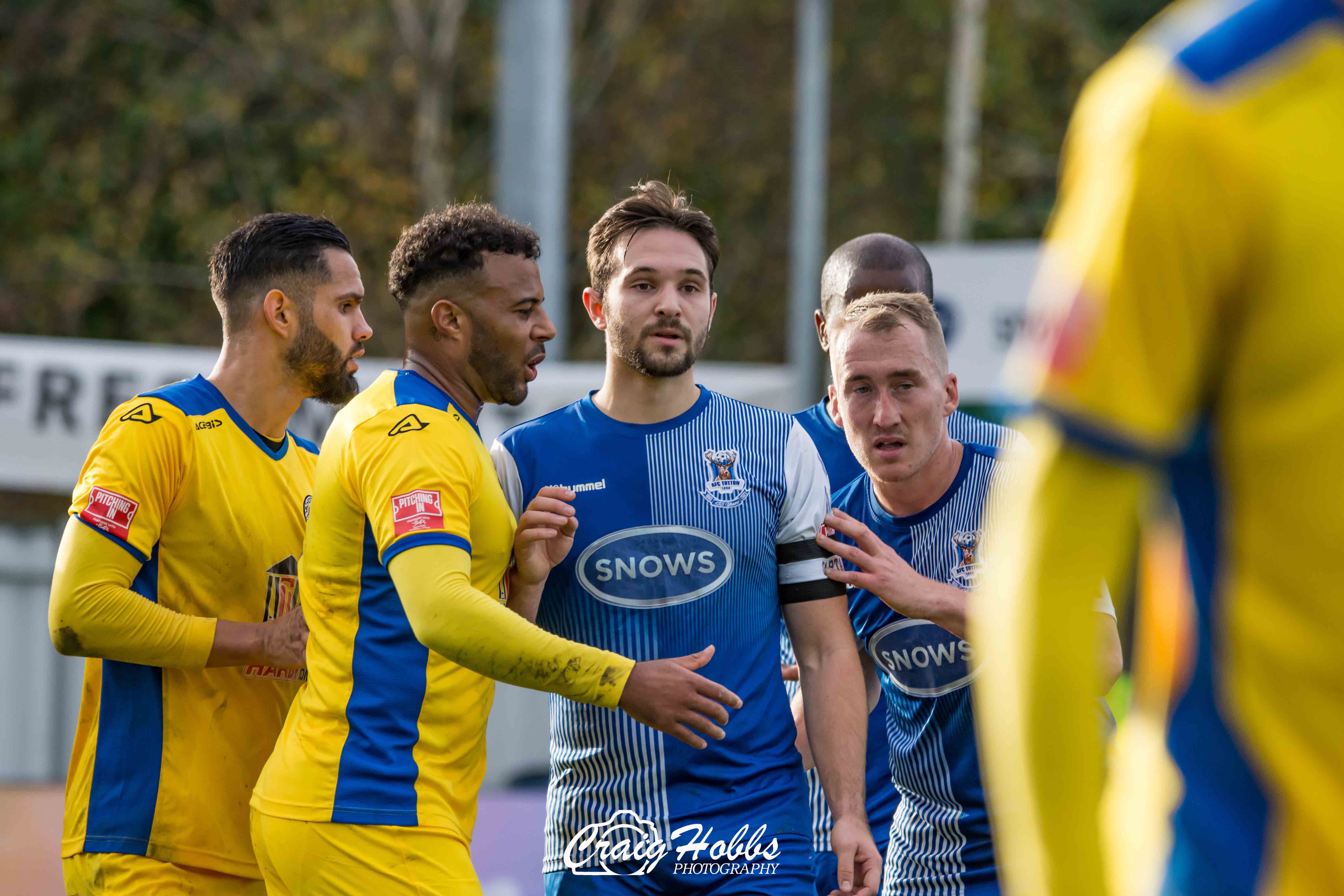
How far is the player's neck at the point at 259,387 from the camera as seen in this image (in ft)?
12.6

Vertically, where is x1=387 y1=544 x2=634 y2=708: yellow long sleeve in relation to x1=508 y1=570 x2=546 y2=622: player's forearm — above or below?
below

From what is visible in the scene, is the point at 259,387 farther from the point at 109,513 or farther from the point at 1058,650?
the point at 1058,650

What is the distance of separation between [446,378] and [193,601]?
0.85m

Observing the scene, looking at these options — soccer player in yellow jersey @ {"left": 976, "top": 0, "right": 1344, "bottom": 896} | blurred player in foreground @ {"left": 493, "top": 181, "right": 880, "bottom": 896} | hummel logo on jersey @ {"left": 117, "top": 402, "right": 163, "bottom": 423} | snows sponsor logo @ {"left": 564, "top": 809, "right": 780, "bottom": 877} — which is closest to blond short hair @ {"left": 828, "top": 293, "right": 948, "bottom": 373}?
blurred player in foreground @ {"left": 493, "top": 181, "right": 880, "bottom": 896}

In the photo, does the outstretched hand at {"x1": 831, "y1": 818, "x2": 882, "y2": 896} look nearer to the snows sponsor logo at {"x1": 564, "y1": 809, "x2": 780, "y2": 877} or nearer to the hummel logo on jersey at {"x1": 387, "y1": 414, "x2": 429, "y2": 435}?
the snows sponsor logo at {"x1": 564, "y1": 809, "x2": 780, "y2": 877}

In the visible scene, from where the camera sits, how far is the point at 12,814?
6605 mm

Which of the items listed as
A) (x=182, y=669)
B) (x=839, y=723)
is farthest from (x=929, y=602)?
(x=182, y=669)

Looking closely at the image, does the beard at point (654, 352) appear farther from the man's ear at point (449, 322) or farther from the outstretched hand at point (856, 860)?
the outstretched hand at point (856, 860)

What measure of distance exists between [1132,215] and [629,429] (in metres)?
2.51

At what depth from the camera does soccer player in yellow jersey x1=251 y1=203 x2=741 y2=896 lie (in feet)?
10.1

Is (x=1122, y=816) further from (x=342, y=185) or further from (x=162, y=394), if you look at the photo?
(x=342, y=185)

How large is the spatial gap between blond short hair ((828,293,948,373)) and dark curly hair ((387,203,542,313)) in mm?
853

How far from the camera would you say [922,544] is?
3799 mm

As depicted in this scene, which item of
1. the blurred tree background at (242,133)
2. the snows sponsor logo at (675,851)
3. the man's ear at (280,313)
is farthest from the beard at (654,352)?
the blurred tree background at (242,133)
